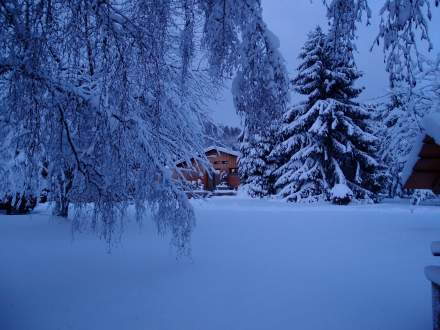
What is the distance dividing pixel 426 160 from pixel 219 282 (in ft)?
11.3

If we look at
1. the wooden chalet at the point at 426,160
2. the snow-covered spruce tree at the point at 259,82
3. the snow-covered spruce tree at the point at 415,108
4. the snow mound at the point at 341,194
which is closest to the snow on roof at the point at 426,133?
the wooden chalet at the point at 426,160

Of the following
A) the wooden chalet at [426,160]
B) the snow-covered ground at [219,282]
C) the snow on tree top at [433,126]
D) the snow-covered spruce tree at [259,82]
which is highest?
the snow-covered spruce tree at [259,82]

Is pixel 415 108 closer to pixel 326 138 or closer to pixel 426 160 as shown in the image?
pixel 326 138

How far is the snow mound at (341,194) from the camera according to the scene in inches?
739

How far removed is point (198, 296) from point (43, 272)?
9.79ft

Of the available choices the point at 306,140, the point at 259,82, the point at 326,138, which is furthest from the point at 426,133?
the point at 306,140

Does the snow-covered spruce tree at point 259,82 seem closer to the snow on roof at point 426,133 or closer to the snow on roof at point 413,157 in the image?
the snow on roof at point 426,133

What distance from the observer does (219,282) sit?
5.39 meters

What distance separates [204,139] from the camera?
9.83 metres

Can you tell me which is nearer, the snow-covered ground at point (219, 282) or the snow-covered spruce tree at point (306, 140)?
the snow-covered ground at point (219, 282)

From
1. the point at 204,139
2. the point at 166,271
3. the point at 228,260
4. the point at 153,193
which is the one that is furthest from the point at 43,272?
the point at 204,139

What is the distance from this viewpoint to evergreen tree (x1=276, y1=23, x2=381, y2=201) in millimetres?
20578

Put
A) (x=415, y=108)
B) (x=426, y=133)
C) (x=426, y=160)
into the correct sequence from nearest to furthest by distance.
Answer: (x=426, y=133)
(x=426, y=160)
(x=415, y=108)

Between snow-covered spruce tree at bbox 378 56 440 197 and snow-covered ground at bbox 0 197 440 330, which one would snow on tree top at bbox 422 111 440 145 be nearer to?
snow-covered ground at bbox 0 197 440 330
